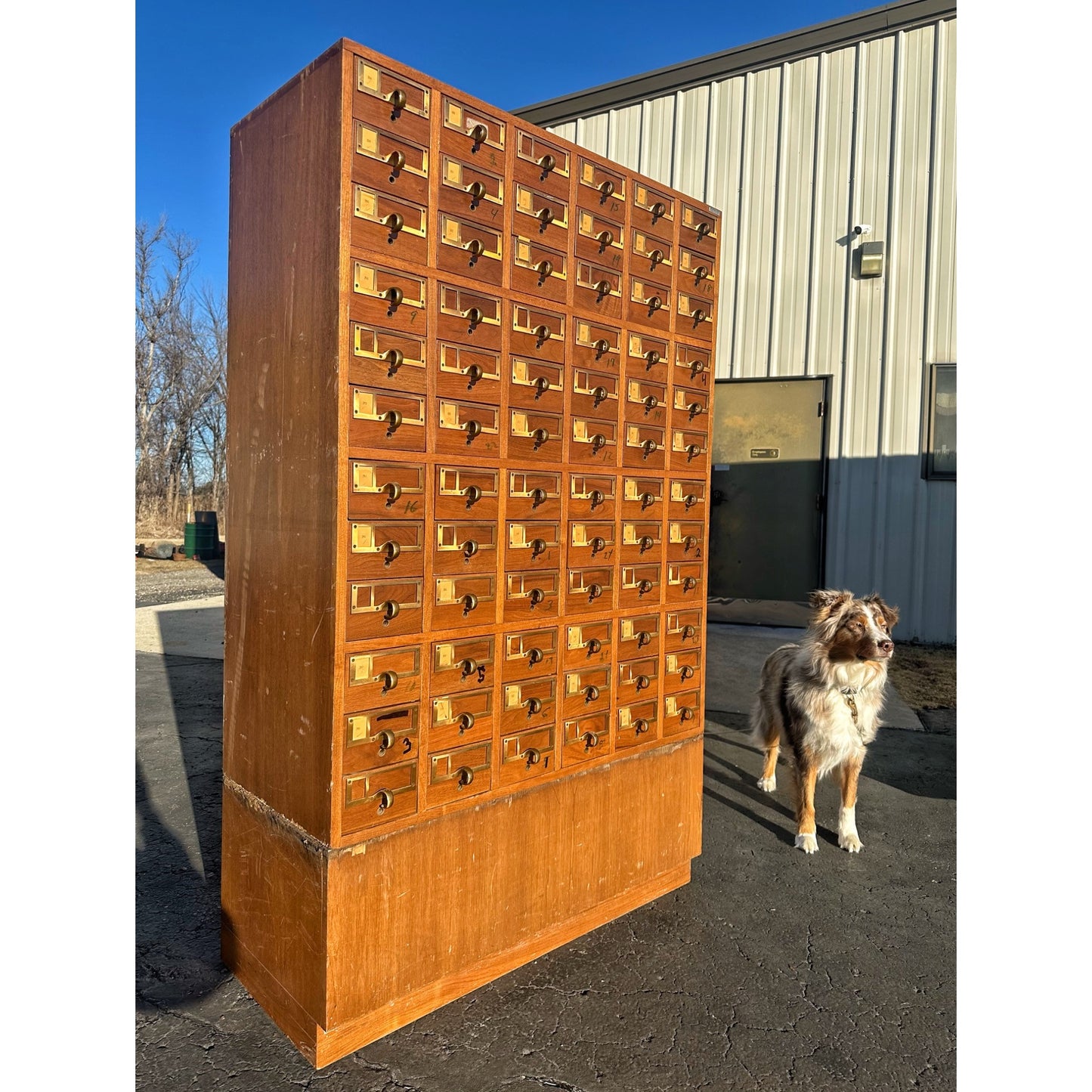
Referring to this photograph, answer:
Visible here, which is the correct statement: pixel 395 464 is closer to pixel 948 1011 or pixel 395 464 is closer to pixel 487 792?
pixel 487 792

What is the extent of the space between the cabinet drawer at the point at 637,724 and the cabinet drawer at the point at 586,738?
0.06 m

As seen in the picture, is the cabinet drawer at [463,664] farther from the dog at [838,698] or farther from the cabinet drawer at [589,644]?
the dog at [838,698]

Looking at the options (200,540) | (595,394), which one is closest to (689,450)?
(595,394)

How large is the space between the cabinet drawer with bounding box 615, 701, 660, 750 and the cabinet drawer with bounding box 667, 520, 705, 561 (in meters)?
0.53

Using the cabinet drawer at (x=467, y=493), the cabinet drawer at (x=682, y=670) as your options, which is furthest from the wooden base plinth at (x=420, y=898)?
the cabinet drawer at (x=467, y=493)

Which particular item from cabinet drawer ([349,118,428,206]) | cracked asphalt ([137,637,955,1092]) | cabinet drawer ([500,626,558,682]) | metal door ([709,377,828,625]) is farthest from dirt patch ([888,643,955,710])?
cabinet drawer ([349,118,428,206])

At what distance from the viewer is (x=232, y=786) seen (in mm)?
2400

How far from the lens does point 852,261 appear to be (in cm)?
823

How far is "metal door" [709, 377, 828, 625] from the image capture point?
8.50 m

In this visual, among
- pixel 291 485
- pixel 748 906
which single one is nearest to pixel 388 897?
pixel 291 485

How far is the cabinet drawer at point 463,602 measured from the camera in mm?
2148

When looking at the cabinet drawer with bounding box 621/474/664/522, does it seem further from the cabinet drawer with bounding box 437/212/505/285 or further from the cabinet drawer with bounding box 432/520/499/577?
the cabinet drawer with bounding box 437/212/505/285

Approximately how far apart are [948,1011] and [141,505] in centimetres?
1958

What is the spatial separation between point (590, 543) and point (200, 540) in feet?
45.9
